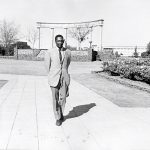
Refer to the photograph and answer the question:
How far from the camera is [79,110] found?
310 inches

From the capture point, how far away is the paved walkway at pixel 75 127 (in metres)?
4.96

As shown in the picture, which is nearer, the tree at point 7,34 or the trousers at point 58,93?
the trousers at point 58,93

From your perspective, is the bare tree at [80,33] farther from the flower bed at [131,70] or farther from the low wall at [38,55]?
the flower bed at [131,70]

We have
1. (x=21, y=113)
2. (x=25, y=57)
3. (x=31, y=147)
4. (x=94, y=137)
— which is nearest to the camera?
(x=31, y=147)

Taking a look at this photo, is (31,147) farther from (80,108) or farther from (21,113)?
(80,108)

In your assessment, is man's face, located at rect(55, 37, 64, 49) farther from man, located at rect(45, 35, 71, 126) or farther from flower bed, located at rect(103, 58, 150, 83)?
flower bed, located at rect(103, 58, 150, 83)

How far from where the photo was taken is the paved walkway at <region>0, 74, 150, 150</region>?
16.3ft

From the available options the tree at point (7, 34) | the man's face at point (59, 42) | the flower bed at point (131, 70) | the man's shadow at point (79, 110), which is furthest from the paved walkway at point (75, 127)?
the tree at point (7, 34)

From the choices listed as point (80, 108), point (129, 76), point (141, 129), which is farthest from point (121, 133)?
point (129, 76)

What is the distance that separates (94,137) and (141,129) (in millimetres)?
1168

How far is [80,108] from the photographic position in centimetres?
814

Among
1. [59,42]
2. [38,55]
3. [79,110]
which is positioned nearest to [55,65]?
[59,42]

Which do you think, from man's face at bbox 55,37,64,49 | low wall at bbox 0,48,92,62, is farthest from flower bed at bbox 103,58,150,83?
low wall at bbox 0,48,92,62

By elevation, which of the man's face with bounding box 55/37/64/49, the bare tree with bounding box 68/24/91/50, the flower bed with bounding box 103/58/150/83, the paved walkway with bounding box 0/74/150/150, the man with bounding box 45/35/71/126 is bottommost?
the paved walkway with bounding box 0/74/150/150
